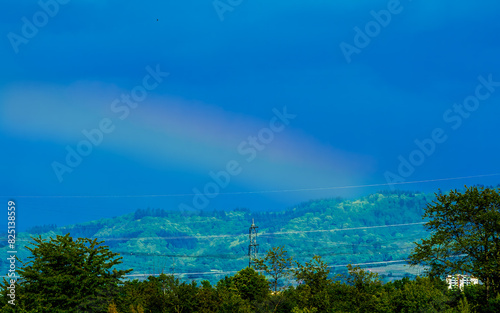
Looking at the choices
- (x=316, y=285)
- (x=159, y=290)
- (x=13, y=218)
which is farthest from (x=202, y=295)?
Answer: (x=13, y=218)

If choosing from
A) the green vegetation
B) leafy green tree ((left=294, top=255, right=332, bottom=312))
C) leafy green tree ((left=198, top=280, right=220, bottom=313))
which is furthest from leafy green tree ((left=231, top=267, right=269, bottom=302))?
leafy green tree ((left=198, top=280, right=220, bottom=313))

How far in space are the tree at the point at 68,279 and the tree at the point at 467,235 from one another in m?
20.1

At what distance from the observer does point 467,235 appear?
127 feet

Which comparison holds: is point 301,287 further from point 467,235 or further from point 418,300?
point 418,300

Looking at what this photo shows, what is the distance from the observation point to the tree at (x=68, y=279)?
34.7 metres

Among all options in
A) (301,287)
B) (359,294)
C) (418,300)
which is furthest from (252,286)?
(418,300)

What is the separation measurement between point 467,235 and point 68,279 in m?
25.1

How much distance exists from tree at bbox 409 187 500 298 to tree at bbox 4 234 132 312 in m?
20.1

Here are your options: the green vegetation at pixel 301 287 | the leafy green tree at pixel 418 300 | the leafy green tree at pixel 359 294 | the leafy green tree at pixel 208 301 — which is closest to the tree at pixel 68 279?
the green vegetation at pixel 301 287

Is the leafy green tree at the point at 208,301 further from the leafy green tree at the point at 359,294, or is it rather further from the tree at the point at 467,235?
the tree at the point at 467,235

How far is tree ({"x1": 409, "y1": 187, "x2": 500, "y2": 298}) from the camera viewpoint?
37.1m

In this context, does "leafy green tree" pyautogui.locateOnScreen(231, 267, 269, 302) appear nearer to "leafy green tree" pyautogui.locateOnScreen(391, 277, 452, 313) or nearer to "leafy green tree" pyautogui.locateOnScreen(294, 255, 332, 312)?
"leafy green tree" pyautogui.locateOnScreen(294, 255, 332, 312)

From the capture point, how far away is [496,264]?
3631cm

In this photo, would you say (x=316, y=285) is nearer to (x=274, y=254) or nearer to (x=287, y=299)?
(x=287, y=299)
